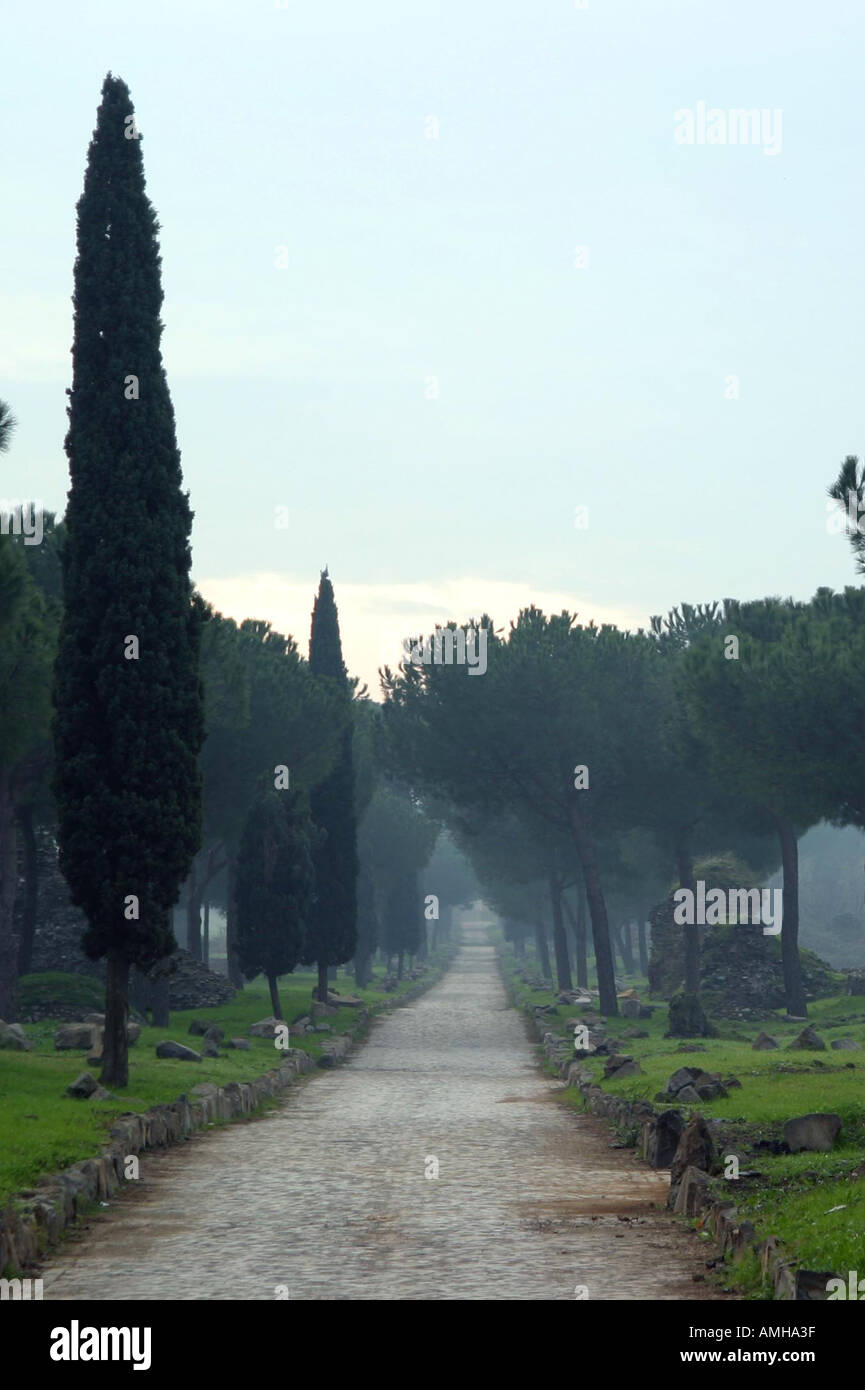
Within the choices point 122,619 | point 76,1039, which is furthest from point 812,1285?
point 76,1039

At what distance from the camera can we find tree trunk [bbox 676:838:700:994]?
185 feet

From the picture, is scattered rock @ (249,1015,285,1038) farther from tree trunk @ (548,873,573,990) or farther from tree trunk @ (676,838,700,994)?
tree trunk @ (548,873,573,990)

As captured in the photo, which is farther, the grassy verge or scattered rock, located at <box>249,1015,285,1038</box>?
scattered rock, located at <box>249,1015,285,1038</box>

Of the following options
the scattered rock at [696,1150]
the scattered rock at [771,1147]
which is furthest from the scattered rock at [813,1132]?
the scattered rock at [696,1150]

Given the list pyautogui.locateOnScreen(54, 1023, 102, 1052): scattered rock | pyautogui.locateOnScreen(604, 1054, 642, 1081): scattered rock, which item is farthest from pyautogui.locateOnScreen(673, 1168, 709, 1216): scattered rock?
pyautogui.locateOnScreen(54, 1023, 102, 1052): scattered rock

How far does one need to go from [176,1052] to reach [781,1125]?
1548 centimetres

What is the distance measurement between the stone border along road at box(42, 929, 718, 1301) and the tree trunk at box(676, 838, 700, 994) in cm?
2977

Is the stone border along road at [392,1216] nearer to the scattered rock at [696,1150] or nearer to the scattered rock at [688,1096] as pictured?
the scattered rock at [696,1150]

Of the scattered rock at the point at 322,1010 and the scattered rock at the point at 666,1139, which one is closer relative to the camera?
the scattered rock at the point at 666,1139

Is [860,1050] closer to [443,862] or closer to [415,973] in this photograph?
[415,973]

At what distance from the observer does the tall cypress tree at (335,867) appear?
5294 centimetres

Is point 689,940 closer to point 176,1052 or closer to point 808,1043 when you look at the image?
point 808,1043

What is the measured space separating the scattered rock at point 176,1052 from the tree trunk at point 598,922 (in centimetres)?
2260

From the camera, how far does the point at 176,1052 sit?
3161 centimetres
